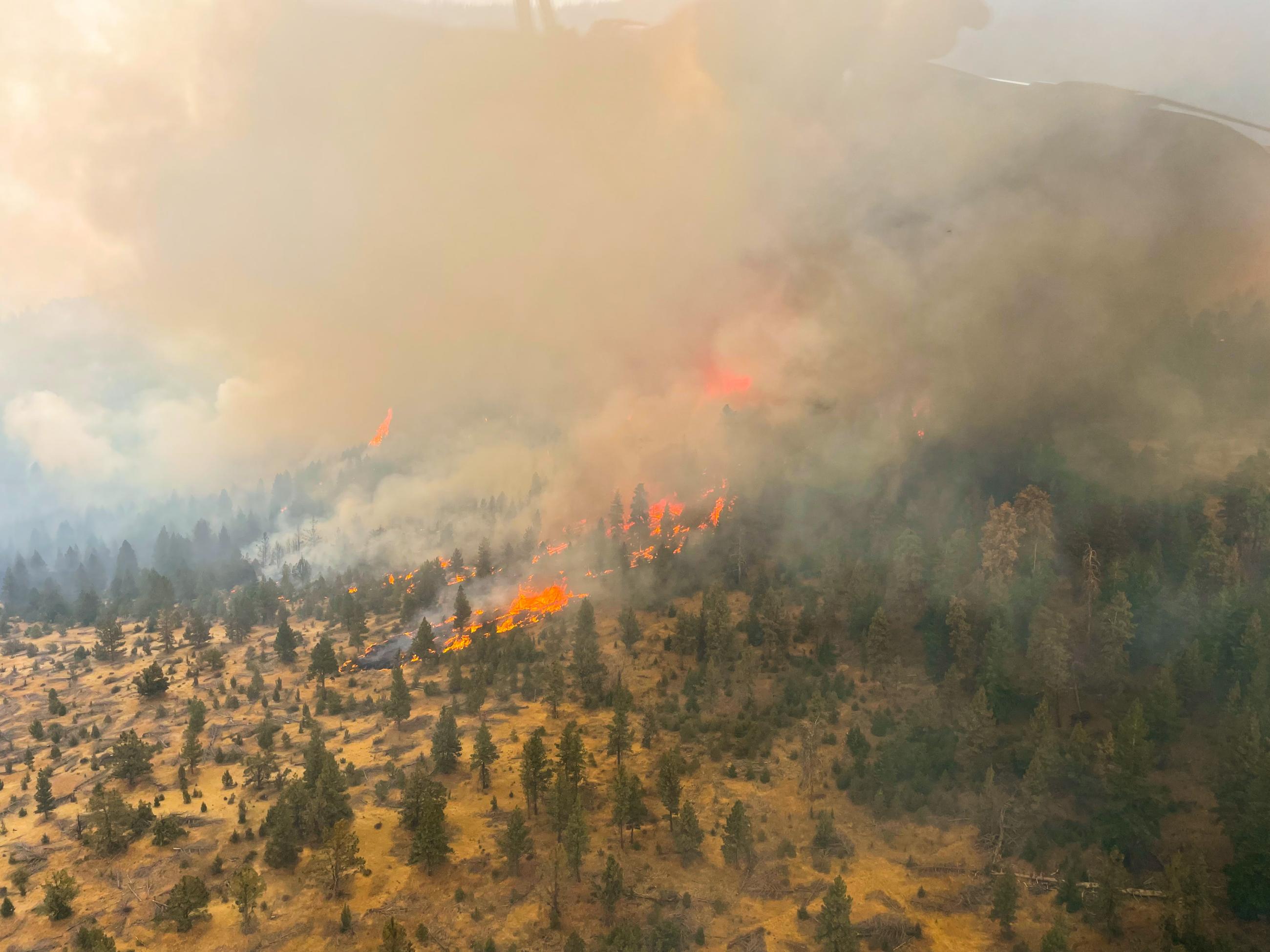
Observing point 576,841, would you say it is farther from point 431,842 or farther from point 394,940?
point 394,940

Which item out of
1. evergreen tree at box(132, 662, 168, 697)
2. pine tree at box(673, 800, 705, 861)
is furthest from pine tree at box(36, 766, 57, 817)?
pine tree at box(673, 800, 705, 861)

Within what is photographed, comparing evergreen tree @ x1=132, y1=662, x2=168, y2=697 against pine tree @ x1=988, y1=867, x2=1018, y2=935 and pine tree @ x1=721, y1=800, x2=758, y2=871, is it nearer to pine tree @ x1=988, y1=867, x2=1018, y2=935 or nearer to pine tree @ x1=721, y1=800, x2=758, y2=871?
pine tree @ x1=721, y1=800, x2=758, y2=871

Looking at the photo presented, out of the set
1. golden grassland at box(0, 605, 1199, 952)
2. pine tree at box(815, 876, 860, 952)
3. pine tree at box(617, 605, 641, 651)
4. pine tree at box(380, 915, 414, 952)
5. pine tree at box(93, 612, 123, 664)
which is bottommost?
pine tree at box(93, 612, 123, 664)

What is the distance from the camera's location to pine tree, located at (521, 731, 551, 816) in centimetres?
8612

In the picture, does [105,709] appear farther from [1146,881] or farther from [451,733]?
[1146,881]

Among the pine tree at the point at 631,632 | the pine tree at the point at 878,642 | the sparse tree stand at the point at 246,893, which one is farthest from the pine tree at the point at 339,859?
the pine tree at the point at 878,642

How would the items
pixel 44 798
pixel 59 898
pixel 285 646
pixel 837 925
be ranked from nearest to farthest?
pixel 837 925 < pixel 59 898 < pixel 44 798 < pixel 285 646

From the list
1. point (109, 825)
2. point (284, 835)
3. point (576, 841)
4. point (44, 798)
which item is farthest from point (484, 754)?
point (44, 798)

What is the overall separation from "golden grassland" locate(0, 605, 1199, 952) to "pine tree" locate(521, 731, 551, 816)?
12.2 feet

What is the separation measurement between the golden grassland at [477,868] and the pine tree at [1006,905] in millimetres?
904

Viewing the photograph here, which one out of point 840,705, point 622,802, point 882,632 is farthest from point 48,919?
point 882,632

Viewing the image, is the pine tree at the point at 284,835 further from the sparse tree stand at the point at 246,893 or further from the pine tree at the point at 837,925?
the pine tree at the point at 837,925

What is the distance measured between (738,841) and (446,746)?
157ft

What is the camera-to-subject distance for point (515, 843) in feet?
246
